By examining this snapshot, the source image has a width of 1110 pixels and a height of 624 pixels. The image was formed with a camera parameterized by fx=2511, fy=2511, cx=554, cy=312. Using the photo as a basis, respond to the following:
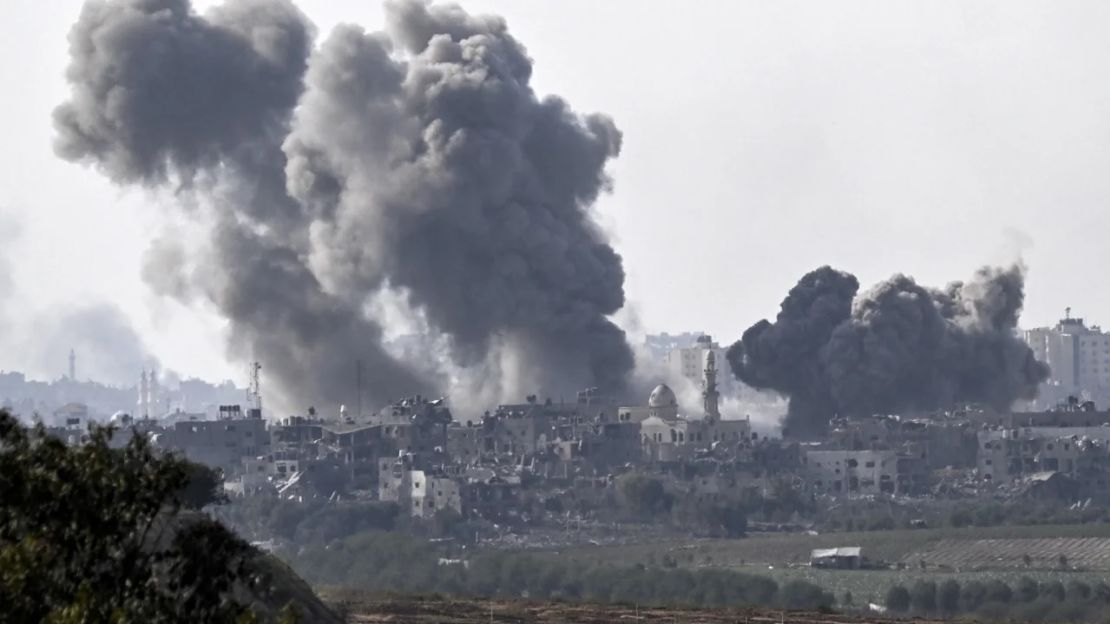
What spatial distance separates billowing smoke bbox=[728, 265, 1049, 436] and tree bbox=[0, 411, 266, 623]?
105 meters

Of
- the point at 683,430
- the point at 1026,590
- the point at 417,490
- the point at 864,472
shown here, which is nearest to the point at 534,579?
the point at 1026,590

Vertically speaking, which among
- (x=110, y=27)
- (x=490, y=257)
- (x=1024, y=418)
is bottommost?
(x=1024, y=418)

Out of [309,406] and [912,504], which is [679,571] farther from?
[309,406]

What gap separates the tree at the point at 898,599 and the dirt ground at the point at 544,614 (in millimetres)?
10612

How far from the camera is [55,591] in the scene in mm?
20891

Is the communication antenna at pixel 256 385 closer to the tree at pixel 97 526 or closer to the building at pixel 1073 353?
the building at pixel 1073 353

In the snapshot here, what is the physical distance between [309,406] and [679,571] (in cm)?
5676

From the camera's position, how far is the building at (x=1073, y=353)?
19388cm

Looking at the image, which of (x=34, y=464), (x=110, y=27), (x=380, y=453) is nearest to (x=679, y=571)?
(x=380, y=453)

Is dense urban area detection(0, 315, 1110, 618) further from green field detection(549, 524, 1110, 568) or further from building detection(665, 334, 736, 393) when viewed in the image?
building detection(665, 334, 736, 393)

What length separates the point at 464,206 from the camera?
123 m

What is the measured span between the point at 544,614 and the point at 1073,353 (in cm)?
14771

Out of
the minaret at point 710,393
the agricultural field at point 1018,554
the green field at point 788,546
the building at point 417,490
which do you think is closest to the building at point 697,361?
the minaret at point 710,393

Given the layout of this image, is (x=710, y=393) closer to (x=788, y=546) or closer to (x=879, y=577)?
(x=788, y=546)
